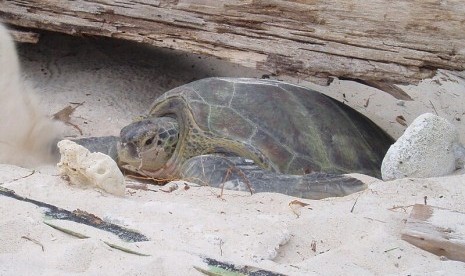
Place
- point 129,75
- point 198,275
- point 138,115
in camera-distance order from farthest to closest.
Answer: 1. point 129,75
2. point 138,115
3. point 198,275

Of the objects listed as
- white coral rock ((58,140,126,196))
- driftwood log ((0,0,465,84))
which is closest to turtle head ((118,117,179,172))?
driftwood log ((0,0,465,84))

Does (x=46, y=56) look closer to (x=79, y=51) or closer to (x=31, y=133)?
(x=79, y=51)

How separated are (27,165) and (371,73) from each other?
1863mm

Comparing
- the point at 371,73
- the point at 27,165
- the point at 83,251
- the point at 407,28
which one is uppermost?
the point at 407,28

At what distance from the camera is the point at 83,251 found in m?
2.39

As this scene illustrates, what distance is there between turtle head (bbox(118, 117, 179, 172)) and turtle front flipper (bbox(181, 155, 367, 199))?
397 mm

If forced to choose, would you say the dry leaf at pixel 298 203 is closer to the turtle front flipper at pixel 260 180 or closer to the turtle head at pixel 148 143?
the turtle front flipper at pixel 260 180

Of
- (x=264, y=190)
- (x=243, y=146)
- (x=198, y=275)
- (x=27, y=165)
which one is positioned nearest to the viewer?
(x=198, y=275)

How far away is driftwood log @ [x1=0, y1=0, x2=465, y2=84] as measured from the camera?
13.9 feet

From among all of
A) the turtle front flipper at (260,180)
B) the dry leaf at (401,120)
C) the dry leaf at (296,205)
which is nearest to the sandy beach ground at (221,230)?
the dry leaf at (296,205)

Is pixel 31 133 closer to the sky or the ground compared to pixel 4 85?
closer to the ground

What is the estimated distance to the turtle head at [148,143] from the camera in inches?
171

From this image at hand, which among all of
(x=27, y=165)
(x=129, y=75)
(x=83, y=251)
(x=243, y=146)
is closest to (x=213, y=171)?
(x=243, y=146)

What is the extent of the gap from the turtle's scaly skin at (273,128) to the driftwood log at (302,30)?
0.19 metres
